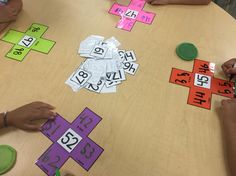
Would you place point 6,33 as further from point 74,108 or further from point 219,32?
point 219,32

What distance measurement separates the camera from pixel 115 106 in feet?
2.93

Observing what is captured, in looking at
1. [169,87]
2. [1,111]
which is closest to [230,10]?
[169,87]

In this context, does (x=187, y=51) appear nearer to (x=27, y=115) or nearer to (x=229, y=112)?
(x=229, y=112)

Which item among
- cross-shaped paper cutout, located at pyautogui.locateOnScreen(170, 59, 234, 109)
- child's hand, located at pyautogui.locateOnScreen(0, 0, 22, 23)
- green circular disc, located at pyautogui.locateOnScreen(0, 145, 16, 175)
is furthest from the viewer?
child's hand, located at pyautogui.locateOnScreen(0, 0, 22, 23)

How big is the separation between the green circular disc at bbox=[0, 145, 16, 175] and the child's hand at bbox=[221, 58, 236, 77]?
78cm

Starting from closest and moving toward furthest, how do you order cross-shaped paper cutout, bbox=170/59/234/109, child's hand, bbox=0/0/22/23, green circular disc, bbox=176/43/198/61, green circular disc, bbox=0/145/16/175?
green circular disc, bbox=0/145/16/175, cross-shaped paper cutout, bbox=170/59/234/109, green circular disc, bbox=176/43/198/61, child's hand, bbox=0/0/22/23

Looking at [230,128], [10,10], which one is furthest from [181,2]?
[10,10]

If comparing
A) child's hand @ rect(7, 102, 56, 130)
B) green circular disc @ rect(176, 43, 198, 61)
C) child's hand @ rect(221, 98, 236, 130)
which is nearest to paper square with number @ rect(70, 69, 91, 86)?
child's hand @ rect(7, 102, 56, 130)

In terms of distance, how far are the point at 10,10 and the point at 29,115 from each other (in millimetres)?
573

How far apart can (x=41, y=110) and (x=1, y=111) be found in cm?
14

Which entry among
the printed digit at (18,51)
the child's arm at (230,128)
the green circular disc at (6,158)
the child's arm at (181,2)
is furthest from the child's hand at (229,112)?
the printed digit at (18,51)

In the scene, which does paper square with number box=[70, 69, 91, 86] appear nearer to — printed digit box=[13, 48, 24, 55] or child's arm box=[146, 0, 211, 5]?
printed digit box=[13, 48, 24, 55]

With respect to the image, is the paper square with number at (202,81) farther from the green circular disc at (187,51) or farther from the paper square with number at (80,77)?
the paper square with number at (80,77)

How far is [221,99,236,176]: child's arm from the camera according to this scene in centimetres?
76
